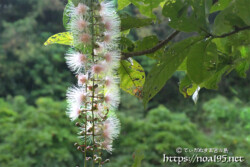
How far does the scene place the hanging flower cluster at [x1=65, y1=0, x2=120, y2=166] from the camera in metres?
0.22

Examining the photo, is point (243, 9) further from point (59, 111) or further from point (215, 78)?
point (59, 111)

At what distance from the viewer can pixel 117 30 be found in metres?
0.23

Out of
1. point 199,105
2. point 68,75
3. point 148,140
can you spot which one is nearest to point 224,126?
point 199,105

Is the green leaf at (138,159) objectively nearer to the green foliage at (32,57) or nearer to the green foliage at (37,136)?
the green foliage at (37,136)

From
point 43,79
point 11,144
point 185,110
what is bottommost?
point 11,144

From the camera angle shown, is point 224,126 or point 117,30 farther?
point 224,126

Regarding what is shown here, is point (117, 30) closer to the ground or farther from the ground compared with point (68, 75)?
farther from the ground

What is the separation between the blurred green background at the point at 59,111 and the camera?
2260 mm

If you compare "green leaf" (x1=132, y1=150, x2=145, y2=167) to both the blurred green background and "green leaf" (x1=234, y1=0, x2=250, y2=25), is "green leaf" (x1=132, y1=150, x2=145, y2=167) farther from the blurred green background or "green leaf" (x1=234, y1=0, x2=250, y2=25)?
the blurred green background

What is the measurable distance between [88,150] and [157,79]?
0.07 metres

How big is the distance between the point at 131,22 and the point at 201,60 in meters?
0.08

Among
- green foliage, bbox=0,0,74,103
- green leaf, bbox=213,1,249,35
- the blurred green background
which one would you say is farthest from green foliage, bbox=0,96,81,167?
green leaf, bbox=213,1,249,35

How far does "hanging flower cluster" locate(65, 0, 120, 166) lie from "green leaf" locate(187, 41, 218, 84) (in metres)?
0.06

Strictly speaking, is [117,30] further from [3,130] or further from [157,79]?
[3,130]
